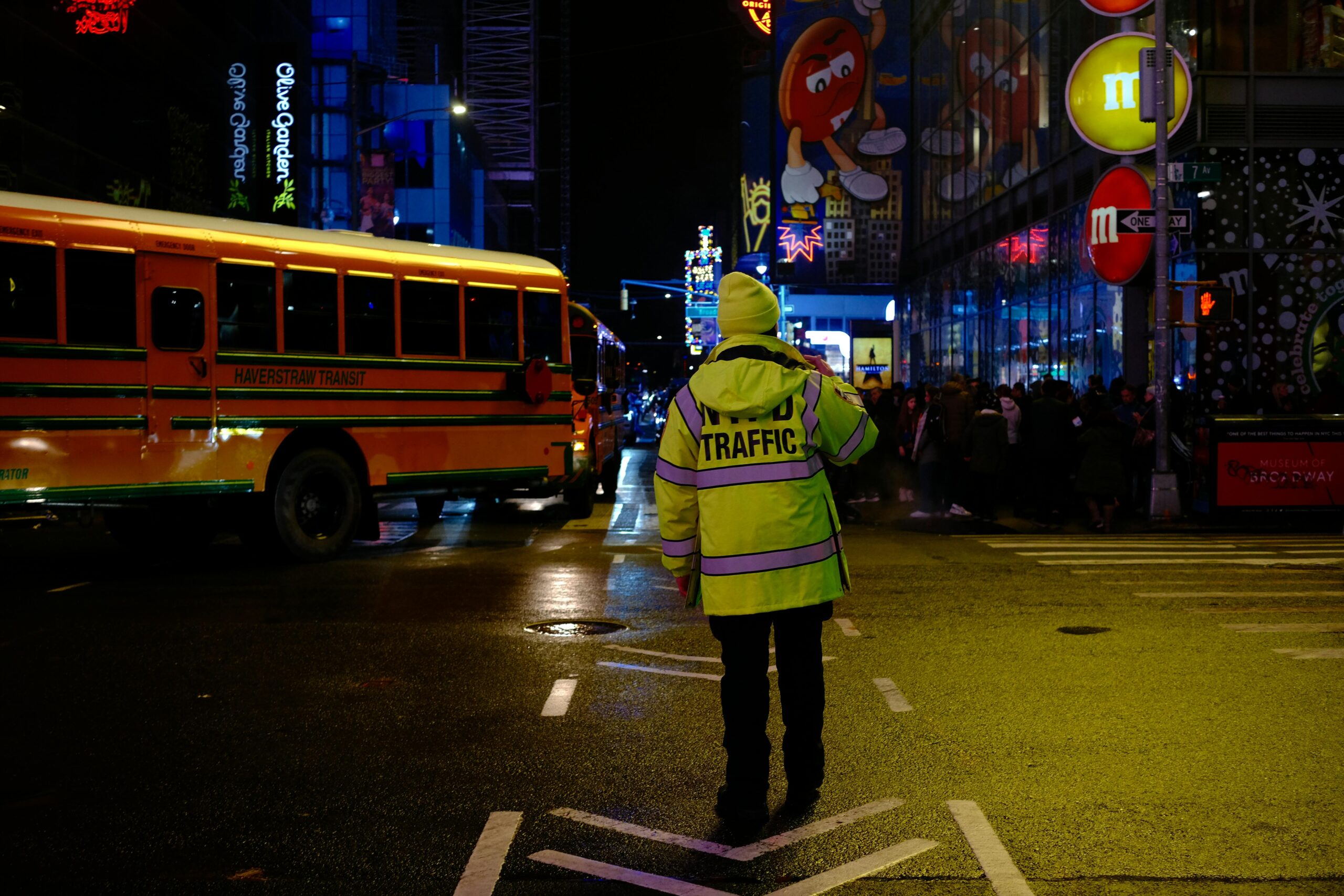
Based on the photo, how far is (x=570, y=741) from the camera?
20.9 feet

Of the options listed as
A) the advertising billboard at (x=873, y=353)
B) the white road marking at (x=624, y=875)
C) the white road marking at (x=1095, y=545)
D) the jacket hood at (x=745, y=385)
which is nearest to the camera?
the white road marking at (x=624, y=875)

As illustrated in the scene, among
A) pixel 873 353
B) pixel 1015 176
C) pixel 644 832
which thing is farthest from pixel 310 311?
pixel 873 353

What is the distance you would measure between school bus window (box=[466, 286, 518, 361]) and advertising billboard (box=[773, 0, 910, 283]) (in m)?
41.6

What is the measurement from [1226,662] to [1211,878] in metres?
3.95

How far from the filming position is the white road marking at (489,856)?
174 inches

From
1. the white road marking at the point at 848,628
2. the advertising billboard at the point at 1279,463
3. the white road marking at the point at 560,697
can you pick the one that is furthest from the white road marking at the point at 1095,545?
the white road marking at the point at 560,697

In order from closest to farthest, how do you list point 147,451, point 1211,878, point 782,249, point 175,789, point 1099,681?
point 1211,878, point 175,789, point 1099,681, point 147,451, point 782,249

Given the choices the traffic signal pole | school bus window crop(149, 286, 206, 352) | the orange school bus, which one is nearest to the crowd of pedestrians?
the traffic signal pole

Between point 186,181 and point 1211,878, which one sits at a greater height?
point 186,181

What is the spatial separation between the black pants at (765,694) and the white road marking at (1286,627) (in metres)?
5.02

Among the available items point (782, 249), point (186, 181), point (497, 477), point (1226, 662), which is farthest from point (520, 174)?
point (1226, 662)

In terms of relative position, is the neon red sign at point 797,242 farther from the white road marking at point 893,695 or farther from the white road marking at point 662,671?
the white road marking at point 893,695

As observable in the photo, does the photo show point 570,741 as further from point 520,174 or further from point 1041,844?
point 520,174

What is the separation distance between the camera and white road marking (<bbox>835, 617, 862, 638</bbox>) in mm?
9186
